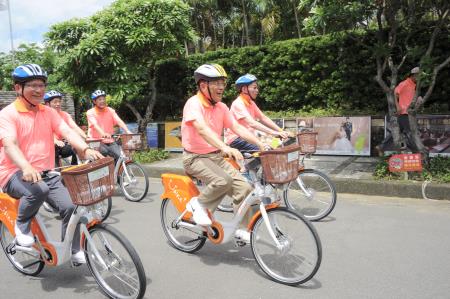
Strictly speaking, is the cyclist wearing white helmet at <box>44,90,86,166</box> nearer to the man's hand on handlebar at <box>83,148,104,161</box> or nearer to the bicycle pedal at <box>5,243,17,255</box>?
the bicycle pedal at <box>5,243,17,255</box>

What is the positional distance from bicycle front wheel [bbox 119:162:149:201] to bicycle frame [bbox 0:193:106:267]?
309 cm

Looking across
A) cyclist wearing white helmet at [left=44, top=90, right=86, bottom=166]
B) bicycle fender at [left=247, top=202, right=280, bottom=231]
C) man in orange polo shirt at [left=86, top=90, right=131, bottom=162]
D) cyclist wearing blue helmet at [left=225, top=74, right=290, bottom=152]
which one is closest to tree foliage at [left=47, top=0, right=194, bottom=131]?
man in orange polo shirt at [left=86, top=90, right=131, bottom=162]

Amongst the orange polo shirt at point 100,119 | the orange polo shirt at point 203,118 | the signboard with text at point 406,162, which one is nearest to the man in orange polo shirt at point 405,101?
the signboard with text at point 406,162

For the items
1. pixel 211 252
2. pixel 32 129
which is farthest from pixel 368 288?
pixel 32 129

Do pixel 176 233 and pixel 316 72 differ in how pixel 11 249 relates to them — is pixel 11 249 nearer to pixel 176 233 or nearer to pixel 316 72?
pixel 176 233

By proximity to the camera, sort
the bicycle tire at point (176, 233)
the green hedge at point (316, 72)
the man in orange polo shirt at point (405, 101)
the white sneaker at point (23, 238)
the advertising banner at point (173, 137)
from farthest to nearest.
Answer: the advertising banner at point (173, 137), the green hedge at point (316, 72), the man in orange polo shirt at point (405, 101), the bicycle tire at point (176, 233), the white sneaker at point (23, 238)

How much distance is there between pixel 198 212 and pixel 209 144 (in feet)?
2.26

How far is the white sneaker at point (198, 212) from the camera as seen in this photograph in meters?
4.04

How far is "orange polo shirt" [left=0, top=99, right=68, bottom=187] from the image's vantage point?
3.55 meters

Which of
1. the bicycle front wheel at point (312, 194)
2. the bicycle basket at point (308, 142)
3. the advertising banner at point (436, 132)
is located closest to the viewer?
the bicycle front wheel at point (312, 194)

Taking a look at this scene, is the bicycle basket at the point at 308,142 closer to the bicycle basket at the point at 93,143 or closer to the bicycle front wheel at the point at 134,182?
the bicycle front wheel at the point at 134,182

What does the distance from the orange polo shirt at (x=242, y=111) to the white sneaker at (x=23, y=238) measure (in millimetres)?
2588

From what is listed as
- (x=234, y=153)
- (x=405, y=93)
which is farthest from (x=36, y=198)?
(x=405, y=93)

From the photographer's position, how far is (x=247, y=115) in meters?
5.37
